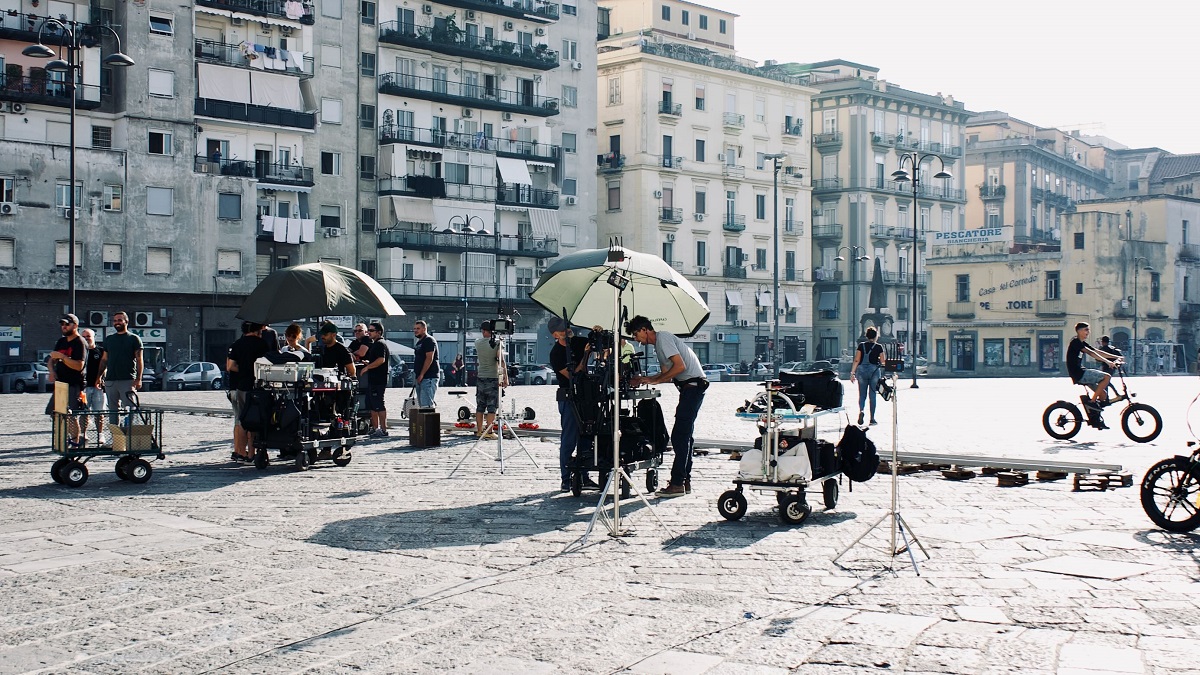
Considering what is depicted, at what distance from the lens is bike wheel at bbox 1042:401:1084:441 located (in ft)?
63.6

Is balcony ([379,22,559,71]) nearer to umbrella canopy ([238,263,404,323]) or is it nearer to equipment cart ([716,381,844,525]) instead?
umbrella canopy ([238,263,404,323])

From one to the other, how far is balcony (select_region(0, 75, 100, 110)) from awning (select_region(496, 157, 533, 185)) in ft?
66.3

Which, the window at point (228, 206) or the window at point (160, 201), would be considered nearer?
the window at point (160, 201)

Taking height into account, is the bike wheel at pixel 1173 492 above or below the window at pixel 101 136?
below

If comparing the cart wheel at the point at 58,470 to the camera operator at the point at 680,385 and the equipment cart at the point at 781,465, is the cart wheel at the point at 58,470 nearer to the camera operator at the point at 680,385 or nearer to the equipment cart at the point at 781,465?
the camera operator at the point at 680,385

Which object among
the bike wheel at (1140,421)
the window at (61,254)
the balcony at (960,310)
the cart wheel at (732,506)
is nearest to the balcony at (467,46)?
the window at (61,254)

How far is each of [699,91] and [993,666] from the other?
71270 millimetres

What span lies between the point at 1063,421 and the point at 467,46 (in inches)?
1950

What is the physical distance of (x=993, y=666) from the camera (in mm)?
5738

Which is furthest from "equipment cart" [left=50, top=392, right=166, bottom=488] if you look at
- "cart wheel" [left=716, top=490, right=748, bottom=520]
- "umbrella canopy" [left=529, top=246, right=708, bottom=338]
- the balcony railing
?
the balcony railing

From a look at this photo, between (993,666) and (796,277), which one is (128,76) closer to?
(796,277)

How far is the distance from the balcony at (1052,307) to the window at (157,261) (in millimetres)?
48545

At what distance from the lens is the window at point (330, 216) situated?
5902cm

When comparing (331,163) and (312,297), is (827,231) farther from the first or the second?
(312,297)
